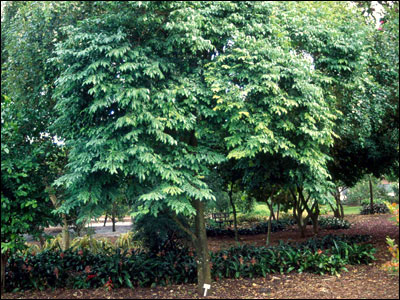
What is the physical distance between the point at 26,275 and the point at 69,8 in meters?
5.05

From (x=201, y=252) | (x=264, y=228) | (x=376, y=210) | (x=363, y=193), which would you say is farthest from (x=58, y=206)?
(x=363, y=193)

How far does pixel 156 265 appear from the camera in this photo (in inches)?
282

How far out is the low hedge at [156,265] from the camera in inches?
270

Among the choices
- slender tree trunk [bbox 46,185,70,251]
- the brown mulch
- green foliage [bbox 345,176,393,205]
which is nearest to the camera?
the brown mulch

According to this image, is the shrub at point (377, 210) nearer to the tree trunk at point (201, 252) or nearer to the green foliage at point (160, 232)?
the green foliage at point (160, 232)

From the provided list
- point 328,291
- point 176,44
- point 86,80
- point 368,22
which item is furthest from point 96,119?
point 368,22

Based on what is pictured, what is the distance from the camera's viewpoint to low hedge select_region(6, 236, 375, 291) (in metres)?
6.86

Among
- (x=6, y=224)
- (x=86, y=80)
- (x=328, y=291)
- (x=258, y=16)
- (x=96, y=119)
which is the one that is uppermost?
(x=258, y=16)

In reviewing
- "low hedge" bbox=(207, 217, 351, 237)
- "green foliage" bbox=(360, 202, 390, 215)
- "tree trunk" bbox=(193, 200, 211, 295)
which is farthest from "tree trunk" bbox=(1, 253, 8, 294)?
"green foliage" bbox=(360, 202, 390, 215)

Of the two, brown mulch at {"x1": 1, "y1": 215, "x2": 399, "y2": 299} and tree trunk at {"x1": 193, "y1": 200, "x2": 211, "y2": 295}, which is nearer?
brown mulch at {"x1": 1, "y1": 215, "x2": 399, "y2": 299}

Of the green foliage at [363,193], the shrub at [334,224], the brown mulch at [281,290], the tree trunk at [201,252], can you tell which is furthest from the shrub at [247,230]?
the green foliage at [363,193]

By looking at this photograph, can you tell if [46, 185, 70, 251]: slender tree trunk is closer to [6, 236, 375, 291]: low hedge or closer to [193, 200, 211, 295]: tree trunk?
[6, 236, 375, 291]: low hedge

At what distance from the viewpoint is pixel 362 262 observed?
8.17 m

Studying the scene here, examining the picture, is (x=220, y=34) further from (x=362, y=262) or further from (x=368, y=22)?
(x=362, y=262)
